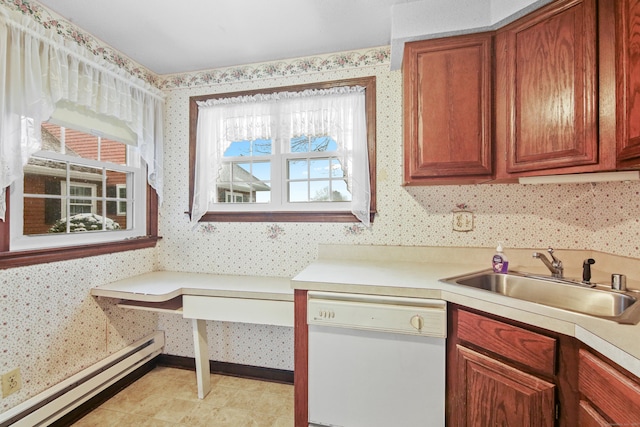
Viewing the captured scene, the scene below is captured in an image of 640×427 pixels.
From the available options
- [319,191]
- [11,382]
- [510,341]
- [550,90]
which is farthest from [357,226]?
[11,382]

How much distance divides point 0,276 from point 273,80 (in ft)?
6.40

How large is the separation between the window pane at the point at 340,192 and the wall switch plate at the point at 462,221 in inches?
28.6

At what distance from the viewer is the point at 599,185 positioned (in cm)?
158

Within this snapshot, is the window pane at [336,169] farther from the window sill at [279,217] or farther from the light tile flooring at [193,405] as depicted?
the light tile flooring at [193,405]

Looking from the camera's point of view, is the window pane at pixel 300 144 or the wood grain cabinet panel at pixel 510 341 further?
the window pane at pixel 300 144

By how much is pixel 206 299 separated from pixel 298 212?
2.76ft

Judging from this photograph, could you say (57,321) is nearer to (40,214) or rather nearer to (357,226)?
(40,214)

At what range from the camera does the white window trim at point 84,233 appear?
1.49m

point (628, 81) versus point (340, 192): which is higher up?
point (628, 81)

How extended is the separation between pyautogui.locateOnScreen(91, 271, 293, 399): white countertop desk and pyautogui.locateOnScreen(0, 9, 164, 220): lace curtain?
0.78 m

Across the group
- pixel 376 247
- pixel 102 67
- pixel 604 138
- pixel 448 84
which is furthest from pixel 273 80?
pixel 604 138

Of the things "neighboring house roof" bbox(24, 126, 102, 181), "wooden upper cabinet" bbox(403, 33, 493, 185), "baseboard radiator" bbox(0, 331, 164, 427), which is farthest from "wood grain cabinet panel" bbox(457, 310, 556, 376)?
"neighboring house roof" bbox(24, 126, 102, 181)

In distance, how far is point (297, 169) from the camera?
7.09ft

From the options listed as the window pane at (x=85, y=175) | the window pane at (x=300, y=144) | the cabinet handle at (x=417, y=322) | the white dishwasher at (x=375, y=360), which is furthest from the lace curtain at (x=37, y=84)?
the cabinet handle at (x=417, y=322)
